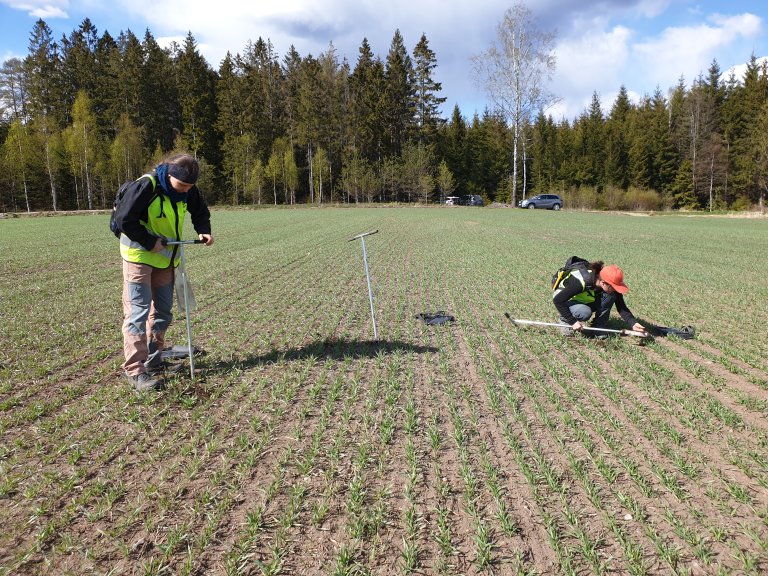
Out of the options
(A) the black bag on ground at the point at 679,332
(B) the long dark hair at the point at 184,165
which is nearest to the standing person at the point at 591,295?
(A) the black bag on ground at the point at 679,332

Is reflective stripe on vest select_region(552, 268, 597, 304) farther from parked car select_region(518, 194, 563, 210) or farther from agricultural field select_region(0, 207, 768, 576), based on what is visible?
parked car select_region(518, 194, 563, 210)

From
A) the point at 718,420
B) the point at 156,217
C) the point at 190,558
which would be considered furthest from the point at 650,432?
the point at 156,217

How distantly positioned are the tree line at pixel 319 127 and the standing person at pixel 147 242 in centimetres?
5092

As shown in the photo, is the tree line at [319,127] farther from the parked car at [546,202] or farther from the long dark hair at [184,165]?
the long dark hair at [184,165]

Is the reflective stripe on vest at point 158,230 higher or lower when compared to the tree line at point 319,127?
lower

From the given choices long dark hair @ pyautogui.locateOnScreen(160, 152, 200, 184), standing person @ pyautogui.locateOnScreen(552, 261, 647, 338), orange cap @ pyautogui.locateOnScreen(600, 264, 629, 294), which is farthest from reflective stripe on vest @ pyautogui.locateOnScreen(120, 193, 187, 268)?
orange cap @ pyautogui.locateOnScreen(600, 264, 629, 294)

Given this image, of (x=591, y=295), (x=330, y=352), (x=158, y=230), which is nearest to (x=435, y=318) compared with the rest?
(x=330, y=352)

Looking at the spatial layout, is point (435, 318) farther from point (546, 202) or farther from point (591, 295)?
point (546, 202)

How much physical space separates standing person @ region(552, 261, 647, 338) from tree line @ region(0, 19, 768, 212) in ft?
161

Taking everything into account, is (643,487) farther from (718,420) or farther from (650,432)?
(718,420)

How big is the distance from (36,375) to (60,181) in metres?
55.3

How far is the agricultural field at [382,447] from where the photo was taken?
264 cm

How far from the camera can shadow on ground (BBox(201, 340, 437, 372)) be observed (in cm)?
547

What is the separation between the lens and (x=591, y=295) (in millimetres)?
6734
